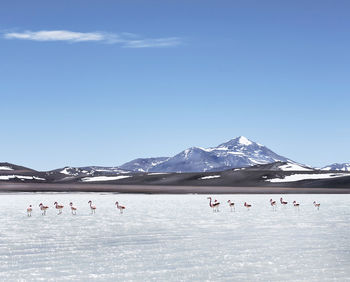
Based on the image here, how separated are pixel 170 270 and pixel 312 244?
23.8ft

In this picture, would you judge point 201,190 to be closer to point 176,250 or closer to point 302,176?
point 302,176

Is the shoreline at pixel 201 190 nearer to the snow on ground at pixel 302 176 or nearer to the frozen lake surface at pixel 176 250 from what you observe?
the snow on ground at pixel 302 176

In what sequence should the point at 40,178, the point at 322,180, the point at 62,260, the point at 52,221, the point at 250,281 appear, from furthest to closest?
the point at 40,178 < the point at 322,180 < the point at 52,221 < the point at 62,260 < the point at 250,281

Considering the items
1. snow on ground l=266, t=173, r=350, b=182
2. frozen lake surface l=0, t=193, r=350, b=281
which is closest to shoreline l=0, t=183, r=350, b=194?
snow on ground l=266, t=173, r=350, b=182

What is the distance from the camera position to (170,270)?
16.0 m

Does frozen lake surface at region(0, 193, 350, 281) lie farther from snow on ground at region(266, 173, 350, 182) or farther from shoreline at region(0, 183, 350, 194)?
snow on ground at region(266, 173, 350, 182)

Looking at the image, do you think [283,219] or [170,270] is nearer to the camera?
[170,270]

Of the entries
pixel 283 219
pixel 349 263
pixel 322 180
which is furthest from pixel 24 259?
pixel 322 180

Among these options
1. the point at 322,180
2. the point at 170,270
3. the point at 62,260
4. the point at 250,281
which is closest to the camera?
the point at 250,281

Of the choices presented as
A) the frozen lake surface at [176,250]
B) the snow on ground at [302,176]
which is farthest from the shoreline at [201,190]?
the frozen lake surface at [176,250]

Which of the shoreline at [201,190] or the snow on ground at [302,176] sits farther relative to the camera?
the snow on ground at [302,176]

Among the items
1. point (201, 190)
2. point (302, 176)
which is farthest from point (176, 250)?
point (302, 176)

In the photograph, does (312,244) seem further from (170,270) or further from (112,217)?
(112,217)

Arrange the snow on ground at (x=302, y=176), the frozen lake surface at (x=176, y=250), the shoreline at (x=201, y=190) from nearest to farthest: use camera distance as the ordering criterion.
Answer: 1. the frozen lake surface at (x=176, y=250)
2. the shoreline at (x=201, y=190)
3. the snow on ground at (x=302, y=176)
